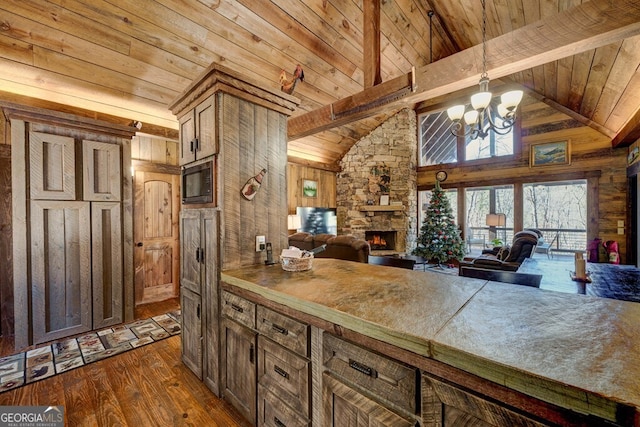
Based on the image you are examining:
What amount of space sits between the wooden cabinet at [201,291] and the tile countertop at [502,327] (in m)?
0.48

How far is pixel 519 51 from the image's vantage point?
2248 mm

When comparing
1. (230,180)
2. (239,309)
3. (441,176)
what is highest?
(441,176)

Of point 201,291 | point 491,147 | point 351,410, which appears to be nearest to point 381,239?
point 491,147

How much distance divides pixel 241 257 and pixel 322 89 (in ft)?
12.0

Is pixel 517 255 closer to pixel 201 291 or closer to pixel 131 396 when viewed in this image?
pixel 201 291

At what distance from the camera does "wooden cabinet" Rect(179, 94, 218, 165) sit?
181cm

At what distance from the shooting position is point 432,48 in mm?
5469

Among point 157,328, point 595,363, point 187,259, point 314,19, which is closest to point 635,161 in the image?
point 314,19

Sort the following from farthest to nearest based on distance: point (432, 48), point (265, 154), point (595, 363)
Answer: point (432, 48)
point (265, 154)
point (595, 363)

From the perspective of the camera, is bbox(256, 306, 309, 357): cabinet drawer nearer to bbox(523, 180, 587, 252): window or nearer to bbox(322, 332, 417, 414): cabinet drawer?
bbox(322, 332, 417, 414): cabinet drawer

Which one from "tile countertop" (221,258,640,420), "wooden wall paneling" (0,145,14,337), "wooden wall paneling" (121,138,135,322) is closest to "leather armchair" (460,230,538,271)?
"tile countertop" (221,258,640,420)

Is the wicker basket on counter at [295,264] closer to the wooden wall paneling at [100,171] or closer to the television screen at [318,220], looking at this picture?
the wooden wall paneling at [100,171]

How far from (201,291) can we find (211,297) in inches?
5.8

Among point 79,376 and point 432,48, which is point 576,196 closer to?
point 432,48
